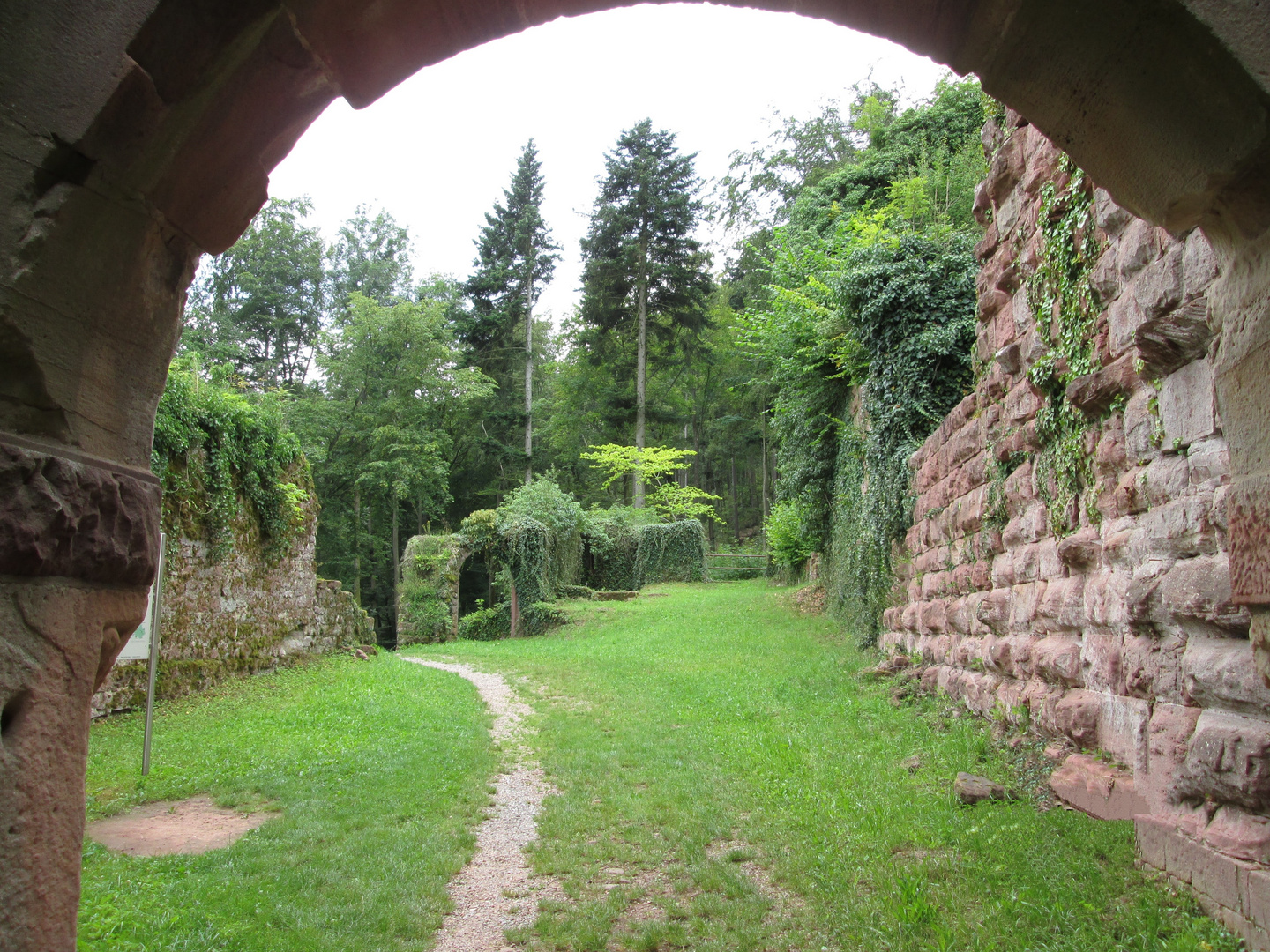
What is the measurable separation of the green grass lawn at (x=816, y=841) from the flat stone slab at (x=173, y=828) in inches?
82.2

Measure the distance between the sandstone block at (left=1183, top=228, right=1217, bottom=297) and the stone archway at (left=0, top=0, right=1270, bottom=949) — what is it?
1272 mm

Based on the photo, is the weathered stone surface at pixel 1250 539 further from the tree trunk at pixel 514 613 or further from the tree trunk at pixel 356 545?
the tree trunk at pixel 356 545

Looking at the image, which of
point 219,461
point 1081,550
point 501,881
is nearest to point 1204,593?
point 1081,550

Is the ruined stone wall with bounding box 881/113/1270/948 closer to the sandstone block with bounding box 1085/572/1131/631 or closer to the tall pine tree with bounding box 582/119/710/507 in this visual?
the sandstone block with bounding box 1085/572/1131/631

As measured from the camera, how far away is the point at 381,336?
30719 millimetres

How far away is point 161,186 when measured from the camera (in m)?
1.86

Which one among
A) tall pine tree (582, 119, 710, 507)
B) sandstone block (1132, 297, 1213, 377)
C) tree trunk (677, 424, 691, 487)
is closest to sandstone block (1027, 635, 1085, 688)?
sandstone block (1132, 297, 1213, 377)

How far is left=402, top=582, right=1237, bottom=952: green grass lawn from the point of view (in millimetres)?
3289

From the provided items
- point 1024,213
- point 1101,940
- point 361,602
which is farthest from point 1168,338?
point 361,602

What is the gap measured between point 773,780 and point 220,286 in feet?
113

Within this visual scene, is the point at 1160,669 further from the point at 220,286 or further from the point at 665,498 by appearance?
the point at 220,286

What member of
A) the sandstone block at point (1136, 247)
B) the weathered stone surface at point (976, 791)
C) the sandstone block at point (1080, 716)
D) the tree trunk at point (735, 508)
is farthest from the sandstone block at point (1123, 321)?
the tree trunk at point (735, 508)

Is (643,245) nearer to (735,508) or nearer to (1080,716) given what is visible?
(735,508)

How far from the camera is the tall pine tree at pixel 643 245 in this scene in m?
33.3
